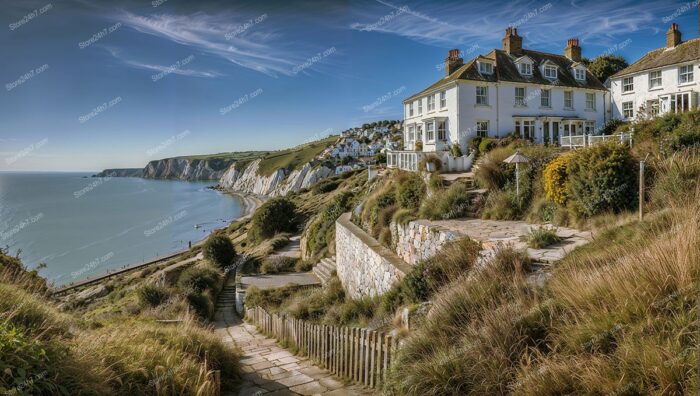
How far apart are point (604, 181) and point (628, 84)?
26199 mm

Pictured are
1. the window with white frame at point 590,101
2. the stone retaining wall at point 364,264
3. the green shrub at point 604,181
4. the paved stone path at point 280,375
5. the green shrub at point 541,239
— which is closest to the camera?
the paved stone path at point 280,375

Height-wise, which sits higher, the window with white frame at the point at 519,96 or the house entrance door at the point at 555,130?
the window with white frame at the point at 519,96

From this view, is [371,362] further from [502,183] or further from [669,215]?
[502,183]

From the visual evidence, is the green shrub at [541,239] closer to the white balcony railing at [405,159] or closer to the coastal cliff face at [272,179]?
the white balcony railing at [405,159]

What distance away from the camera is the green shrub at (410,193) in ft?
45.4

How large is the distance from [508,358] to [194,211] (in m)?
93.7

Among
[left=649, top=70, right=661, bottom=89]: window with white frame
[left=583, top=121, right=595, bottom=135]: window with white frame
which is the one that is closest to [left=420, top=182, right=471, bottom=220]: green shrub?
[left=583, top=121, right=595, bottom=135]: window with white frame

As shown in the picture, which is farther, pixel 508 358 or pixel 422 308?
pixel 422 308

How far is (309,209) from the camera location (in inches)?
1738

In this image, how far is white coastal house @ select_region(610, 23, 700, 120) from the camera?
25578 mm

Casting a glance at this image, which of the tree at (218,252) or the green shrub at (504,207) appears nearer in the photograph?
the green shrub at (504,207)

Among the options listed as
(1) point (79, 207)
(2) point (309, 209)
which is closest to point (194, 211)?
(1) point (79, 207)

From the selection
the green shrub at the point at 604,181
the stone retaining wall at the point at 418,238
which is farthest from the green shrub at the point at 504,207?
the stone retaining wall at the point at 418,238

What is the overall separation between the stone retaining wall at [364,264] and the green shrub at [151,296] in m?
7.19
